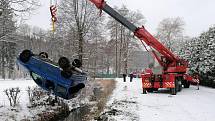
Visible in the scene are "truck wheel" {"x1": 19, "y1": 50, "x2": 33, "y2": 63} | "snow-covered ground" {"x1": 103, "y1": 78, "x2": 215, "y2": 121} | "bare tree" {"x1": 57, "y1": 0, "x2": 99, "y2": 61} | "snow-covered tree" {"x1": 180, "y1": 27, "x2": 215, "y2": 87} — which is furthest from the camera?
"bare tree" {"x1": 57, "y1": 0, "x2": 99, "y2": 61}

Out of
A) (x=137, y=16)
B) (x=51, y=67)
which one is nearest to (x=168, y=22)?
(x=137, y=16)

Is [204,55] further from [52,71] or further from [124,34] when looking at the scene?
[124,34]

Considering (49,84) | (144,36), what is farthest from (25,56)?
(144,36)

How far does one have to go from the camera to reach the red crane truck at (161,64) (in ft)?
72.1

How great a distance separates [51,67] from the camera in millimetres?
13398

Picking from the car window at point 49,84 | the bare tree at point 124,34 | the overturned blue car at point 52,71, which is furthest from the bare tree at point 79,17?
the bare tree at point 124,34

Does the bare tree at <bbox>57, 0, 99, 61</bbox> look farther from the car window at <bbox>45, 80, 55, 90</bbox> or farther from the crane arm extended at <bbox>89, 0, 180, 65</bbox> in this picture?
the car window at <bbox>45, 80, 55, 90</bbox>

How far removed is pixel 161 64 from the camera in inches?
952

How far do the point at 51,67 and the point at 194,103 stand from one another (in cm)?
803

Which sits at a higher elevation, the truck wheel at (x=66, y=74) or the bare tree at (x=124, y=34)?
the bare tree at (x=124, y=34)

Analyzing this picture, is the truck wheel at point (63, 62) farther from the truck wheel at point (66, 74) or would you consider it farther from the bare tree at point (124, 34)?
the bare tree at point (124, 34)

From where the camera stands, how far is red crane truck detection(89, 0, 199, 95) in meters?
22.0

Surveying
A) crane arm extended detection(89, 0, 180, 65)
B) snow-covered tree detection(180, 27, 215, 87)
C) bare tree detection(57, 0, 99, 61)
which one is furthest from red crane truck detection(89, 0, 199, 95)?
bare tree detection(57, 0, 99, 61)

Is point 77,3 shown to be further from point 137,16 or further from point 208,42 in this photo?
point 137,16
